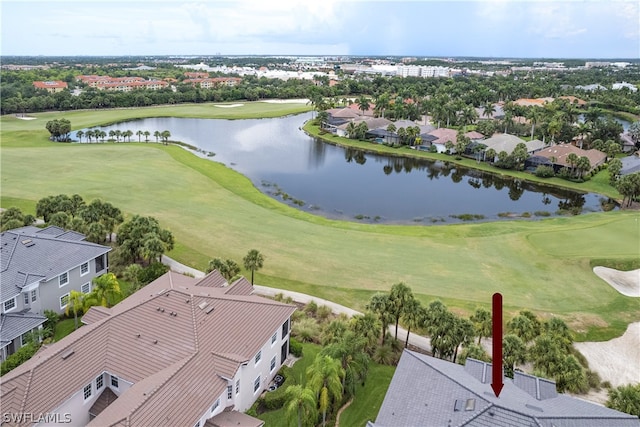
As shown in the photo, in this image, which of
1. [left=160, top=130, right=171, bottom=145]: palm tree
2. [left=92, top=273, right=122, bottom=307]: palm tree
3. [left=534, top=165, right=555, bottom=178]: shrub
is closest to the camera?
[left=92, top=273, right=122, bottom=307]: palm tree

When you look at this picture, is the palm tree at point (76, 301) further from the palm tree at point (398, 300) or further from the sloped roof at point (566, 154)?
the sloped roof at point (566, 154)

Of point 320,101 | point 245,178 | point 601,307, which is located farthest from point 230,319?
point 320,101

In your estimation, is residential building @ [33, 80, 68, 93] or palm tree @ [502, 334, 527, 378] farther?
residential building @ [33, 80, 68, 93]

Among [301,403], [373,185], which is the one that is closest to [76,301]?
[301,403]

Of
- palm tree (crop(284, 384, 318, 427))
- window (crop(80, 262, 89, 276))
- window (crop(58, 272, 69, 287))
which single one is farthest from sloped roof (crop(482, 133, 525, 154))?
palm tree (crop(284, 384, 318, 427))

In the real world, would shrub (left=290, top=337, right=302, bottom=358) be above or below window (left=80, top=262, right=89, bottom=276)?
Answer: below

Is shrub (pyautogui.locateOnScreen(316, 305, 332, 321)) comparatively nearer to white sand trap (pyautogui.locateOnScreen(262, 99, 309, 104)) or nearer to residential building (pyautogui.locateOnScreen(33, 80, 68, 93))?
white sand trap (pyautogui.locateOnScreen(262, 99, 309, 104))

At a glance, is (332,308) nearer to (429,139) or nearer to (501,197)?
(501,197)
